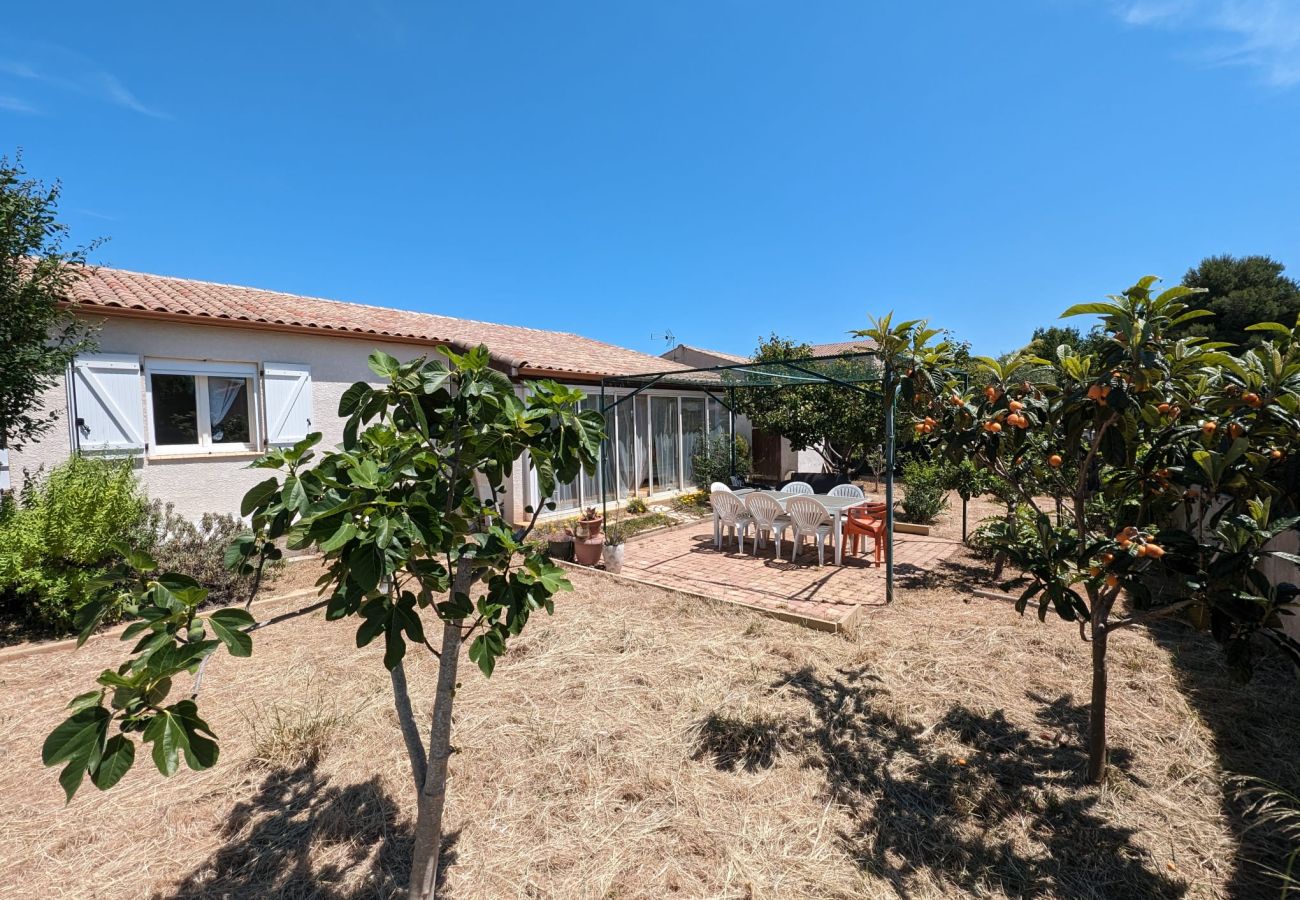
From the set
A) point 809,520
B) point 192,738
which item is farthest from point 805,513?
point 192,738

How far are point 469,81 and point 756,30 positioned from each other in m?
5.46

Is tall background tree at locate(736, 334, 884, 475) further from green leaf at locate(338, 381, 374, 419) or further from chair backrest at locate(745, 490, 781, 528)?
green leaf at locate(338, 381, 374, 419)

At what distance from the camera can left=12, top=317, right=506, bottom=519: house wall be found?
6.63 m

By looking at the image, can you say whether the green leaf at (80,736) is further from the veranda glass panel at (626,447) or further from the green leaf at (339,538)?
the veranda glass panel at (626,447)

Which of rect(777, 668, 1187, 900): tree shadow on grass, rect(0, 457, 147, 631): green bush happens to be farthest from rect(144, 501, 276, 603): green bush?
rect(777, 668, 1187, 900): tree shadow on grass

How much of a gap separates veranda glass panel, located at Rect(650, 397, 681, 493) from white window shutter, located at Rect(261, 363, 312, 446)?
A: 24.0 ft

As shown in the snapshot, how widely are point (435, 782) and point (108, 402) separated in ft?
25.9

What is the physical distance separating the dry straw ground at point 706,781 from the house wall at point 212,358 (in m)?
2.91

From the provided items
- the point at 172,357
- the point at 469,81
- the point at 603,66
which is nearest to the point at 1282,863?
the point at 172,357

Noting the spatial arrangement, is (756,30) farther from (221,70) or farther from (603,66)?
(221,70)

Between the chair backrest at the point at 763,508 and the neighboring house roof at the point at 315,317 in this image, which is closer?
the neighboring house roof at the point at 315,317

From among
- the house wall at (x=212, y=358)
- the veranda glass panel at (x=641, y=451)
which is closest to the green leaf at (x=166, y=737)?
the house wall at (x=212, y=358)

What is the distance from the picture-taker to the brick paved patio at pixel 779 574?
604 centimetres

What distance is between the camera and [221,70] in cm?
806
